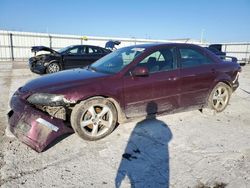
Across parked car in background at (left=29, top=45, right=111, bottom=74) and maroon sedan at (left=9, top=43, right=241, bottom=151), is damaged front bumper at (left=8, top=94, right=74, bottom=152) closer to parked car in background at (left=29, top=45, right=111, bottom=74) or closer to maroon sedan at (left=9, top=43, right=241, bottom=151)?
maroon sedan at (left=9, top=43, right=241, bottom=151)

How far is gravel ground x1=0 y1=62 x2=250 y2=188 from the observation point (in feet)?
8.52

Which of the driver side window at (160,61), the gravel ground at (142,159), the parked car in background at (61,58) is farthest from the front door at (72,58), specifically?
the driver side window at (160,61)

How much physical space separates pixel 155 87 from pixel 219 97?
187 centimetres

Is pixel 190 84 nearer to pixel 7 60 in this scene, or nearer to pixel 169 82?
pixel 169 82

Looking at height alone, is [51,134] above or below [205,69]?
below

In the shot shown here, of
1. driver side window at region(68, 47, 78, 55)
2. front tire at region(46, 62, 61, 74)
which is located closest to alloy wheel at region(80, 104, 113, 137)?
front tire at region(46, 62, 61, 74)

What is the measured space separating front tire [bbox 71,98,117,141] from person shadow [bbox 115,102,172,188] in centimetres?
47

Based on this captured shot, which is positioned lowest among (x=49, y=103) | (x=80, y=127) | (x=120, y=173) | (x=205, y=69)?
(x=120, y=173)

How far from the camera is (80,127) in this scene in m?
3.50

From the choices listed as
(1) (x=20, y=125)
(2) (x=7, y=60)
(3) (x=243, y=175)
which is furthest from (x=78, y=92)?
(2) (x=7, y=60)

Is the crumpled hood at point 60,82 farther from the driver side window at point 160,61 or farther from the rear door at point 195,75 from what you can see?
the rear door at point 195,75

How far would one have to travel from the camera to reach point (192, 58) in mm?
4656

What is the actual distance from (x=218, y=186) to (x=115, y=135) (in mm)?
1824

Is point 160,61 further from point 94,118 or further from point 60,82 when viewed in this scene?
point 60,82
